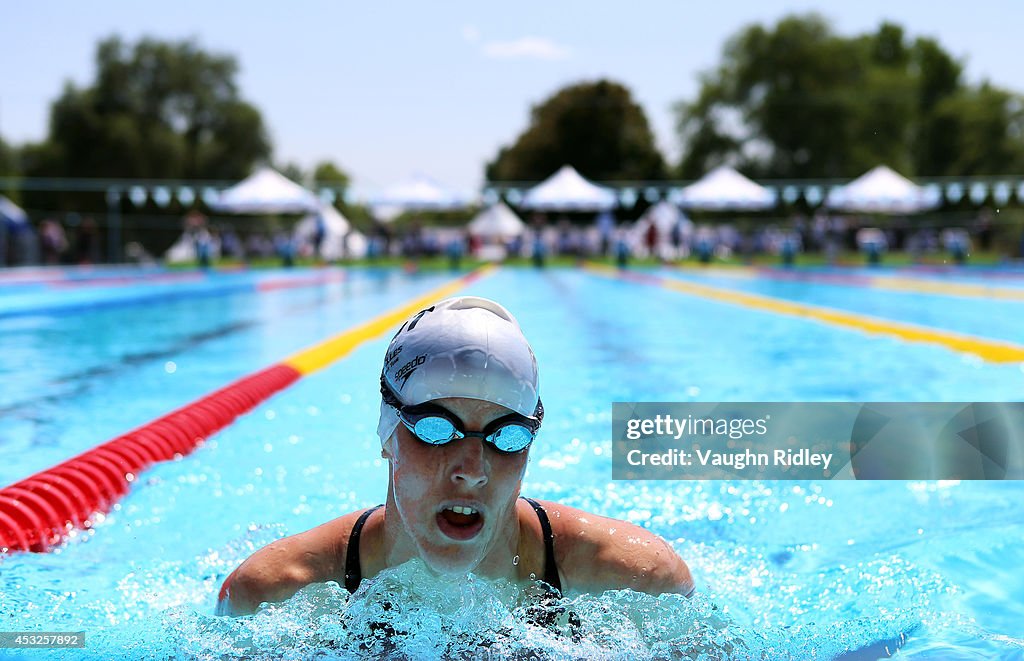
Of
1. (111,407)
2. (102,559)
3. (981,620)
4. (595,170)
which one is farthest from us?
(595,170)

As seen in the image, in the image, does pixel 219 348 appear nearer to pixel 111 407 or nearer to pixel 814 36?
pixel 111 407

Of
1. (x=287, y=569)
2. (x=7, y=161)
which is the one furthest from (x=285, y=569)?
(x=7, y=161)

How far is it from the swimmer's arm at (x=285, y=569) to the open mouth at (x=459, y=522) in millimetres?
410

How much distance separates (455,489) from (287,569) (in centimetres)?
50

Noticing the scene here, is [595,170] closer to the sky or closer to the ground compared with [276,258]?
closer to the sky

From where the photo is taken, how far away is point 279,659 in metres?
1.99

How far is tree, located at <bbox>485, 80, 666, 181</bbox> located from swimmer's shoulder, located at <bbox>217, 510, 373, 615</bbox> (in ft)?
158

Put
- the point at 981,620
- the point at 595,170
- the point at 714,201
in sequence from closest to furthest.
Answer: the point at 981,620 → the point at 714,201 → the point at 595,170

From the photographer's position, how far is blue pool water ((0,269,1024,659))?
2.04 m

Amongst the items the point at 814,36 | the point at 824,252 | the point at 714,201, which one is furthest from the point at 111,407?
the point at 814,36

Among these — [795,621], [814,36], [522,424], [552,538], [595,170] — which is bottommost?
[795,621]

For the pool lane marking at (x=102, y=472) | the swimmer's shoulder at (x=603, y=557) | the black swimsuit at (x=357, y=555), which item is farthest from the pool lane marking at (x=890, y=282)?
the black swimsuit at (x=357, y=555)

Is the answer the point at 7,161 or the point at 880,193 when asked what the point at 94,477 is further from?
the point at 7,161

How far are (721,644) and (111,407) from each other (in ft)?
14.3
